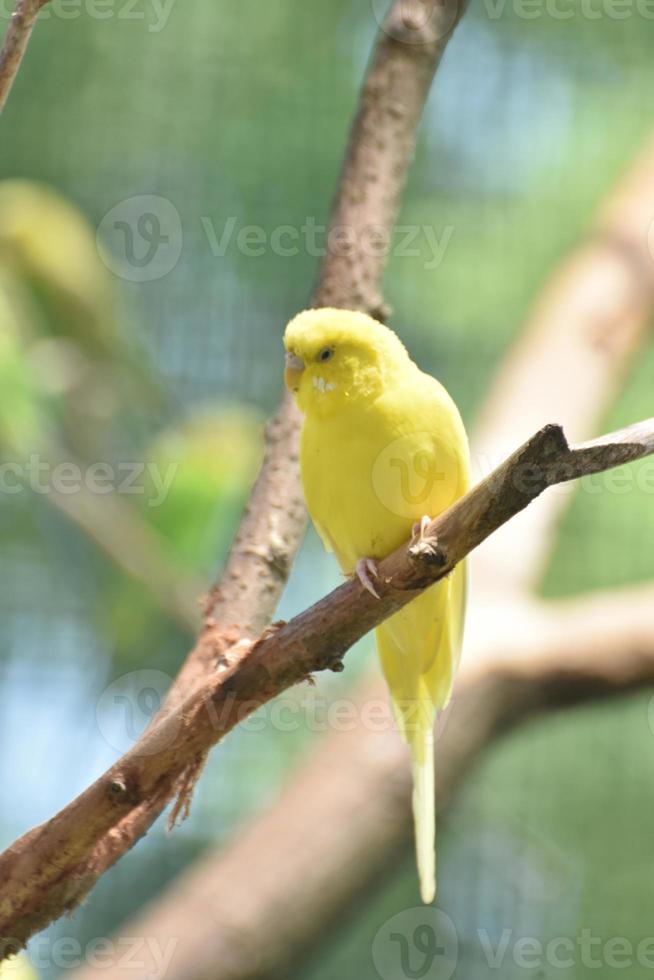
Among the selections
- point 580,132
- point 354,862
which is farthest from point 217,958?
point 580,132

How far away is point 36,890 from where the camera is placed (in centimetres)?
127

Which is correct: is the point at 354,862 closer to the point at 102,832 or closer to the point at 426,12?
the point at 102,832

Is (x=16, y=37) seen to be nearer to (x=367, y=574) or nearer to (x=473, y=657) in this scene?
(x=367, y=574)

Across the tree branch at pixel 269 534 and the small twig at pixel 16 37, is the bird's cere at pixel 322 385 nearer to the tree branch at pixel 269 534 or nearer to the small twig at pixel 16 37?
the tree branch at pixel 269 534

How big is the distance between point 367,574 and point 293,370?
42cm

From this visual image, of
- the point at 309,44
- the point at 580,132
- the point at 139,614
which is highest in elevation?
the point at 309,44

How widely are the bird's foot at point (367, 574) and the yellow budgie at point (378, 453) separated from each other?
0.20 m

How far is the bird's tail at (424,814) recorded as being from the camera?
1497 millimetres

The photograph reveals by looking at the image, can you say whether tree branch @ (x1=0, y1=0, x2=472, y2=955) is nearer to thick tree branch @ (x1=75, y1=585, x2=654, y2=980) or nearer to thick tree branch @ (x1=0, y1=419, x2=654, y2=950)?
thick tree branch @ (x1=0, y1=419, x2=654, y2=950)

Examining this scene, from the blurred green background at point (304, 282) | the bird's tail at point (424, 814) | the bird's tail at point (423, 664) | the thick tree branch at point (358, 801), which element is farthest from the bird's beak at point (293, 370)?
the blurred green background at point (304, 282)

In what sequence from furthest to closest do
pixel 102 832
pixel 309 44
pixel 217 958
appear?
pixel 309 44, pixel 217 958, pixel 102 832

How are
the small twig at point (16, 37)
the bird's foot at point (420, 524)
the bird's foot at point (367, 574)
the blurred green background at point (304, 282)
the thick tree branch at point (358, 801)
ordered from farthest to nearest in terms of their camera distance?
the blurred green background at point (304, 282)
the thick tree branch at point (358, 801)
the bird's foot at point (420, 524)
the bird's foot at point (367, 574)
the small twig at point (16, 37)

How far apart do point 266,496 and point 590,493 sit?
1.54 m

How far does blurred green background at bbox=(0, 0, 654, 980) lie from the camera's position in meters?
2.92
